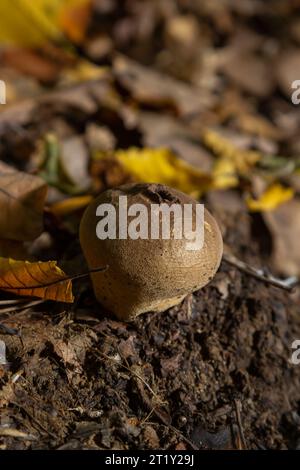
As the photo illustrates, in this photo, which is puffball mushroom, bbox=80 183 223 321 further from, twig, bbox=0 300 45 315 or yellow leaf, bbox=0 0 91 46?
yellow leaf, bbox=0 0 91 46

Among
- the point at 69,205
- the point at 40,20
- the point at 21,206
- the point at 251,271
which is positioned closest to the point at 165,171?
the point at 69,205

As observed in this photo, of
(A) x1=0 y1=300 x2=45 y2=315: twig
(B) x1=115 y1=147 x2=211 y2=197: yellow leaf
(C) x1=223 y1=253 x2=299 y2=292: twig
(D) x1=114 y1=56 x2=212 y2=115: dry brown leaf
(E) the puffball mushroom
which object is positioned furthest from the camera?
(D) x1=114 y1=56 x2=212 y2=115: dry brown leaf

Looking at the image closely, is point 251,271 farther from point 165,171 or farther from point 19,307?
point 19,307

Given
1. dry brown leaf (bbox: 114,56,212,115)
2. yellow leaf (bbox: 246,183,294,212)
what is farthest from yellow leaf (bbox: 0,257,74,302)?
dry brown leaf (bbox: 114,56,212,115)

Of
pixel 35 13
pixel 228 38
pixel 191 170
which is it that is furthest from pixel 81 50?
pixel 191 170

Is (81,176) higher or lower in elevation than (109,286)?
higher
